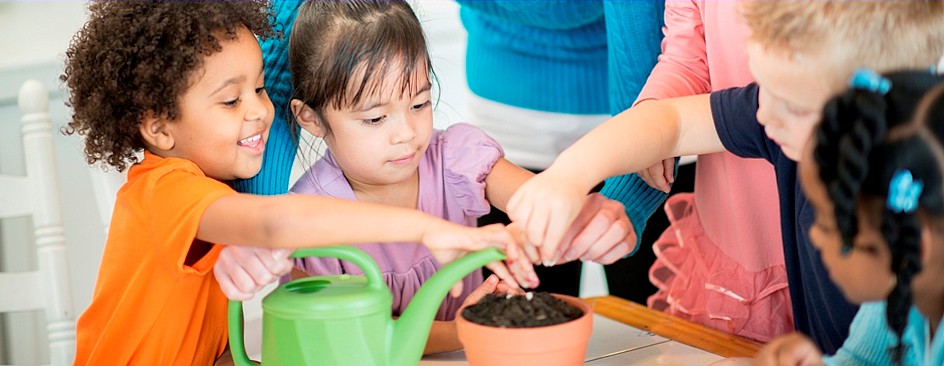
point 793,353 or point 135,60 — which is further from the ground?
point 135,60

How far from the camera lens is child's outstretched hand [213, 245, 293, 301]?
0.98 m

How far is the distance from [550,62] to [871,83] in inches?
38.2

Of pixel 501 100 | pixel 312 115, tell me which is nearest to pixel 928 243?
pixel 312 115

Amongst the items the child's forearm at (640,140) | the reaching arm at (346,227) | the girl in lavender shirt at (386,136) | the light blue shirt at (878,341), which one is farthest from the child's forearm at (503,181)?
the light blue shirt at (878,341)

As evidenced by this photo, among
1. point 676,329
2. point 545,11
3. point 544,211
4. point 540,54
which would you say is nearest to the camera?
point 544,211

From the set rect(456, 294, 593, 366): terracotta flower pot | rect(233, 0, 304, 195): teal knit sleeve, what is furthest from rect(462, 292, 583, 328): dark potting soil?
rect(233, 0, 304, 195): teal knit sleeve

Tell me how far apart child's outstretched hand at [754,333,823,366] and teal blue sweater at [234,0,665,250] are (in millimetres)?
483

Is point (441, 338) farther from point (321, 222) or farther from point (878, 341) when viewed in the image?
point (878, 341)

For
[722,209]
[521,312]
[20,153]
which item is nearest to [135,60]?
[521,312]

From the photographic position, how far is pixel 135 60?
1.11 metres

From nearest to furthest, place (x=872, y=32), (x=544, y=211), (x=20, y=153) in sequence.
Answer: (x=872, y=32) < (x=544, y=211) < (x=20, y=153)

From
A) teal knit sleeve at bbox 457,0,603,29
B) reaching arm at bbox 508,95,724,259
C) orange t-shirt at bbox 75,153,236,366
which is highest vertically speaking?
teal knit sleeve at bbox 457,0,603,29

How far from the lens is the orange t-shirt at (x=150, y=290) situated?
1057 millimetres

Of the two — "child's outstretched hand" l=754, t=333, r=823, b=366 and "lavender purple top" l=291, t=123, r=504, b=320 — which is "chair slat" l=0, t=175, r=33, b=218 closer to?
"lavender purple top" l=291, t=123, r=504, b=320
